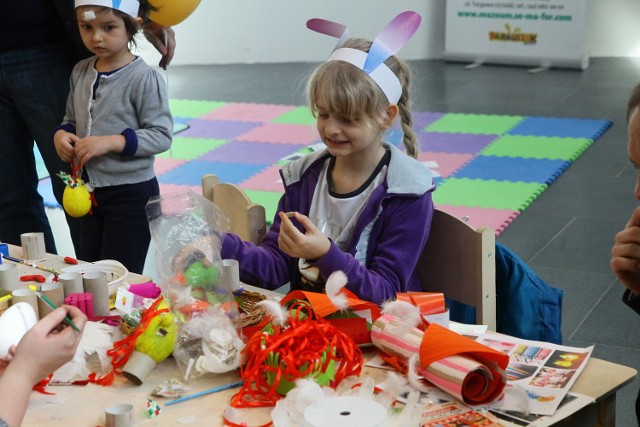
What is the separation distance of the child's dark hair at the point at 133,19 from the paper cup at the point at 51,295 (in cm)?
106

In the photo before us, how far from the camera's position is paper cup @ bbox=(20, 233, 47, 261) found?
2283 mm

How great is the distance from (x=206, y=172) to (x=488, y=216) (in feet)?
5.87

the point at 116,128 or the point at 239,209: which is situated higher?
the point at 116,128

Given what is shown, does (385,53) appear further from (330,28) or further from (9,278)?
(9,278)

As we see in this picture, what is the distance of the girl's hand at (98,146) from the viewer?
271cm

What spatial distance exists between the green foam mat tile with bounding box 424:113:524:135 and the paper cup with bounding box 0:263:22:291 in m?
4.22

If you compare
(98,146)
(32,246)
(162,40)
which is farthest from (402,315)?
(162,40)

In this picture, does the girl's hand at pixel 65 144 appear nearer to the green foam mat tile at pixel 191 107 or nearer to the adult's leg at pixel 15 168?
the adult's leg at pixel 15 168

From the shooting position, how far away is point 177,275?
183 centimetres

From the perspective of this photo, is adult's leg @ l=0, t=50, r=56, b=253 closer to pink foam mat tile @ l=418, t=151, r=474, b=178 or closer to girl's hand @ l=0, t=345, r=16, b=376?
girl's hand @ l=0, t=345, r=16, b=376

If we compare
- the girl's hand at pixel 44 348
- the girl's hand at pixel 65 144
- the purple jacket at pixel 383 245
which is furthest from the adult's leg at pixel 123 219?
the girl's hand at pixel 44 348

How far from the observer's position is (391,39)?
86.8 inches

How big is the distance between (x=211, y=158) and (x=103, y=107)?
9.52 feet

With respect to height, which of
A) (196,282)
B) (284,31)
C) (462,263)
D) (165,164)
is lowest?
(165,164)
